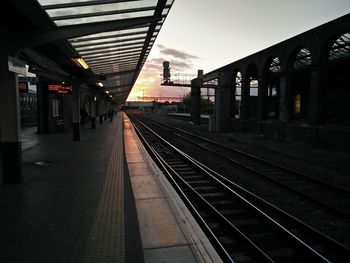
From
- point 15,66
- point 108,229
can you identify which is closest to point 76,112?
point 15,66

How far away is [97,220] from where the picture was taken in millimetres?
4941

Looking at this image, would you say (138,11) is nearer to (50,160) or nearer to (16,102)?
(16,102)

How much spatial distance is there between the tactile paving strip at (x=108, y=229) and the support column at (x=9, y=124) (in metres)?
2.08

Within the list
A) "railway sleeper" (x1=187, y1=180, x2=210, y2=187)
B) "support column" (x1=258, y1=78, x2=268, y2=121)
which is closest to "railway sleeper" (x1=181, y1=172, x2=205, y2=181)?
"railway sleeper" (x1=187, y1=180, x2=210, y2=187)

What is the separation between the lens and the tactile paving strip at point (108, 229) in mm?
3773

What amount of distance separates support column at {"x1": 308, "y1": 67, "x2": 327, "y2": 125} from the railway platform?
10695 mm

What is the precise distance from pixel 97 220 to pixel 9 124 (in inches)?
143

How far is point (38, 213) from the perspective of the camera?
5305 millimetres

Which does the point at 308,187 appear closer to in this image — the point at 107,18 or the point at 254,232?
the point at 254,232

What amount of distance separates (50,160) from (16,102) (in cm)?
412

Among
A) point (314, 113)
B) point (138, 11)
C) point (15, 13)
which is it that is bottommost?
point (314, 113)

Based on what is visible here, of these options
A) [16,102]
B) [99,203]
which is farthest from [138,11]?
[99,203]

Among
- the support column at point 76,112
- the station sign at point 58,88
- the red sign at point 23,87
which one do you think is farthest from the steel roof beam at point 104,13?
the station sign at point 58,88

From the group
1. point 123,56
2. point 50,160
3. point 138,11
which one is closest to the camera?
point 138,11
